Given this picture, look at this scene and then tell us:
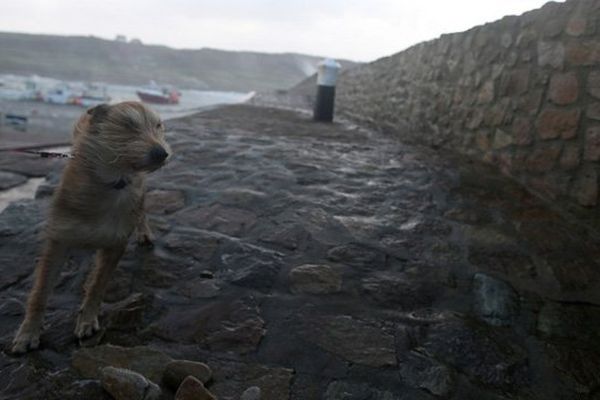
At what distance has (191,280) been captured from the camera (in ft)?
10.3

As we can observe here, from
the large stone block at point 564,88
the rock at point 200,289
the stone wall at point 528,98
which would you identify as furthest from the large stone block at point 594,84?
the rock at point 200,289

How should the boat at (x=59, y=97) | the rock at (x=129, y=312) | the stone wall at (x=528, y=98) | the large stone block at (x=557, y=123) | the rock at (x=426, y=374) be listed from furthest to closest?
the boat at (x=59, y=97), the large stone block at (x=557, y=123), the stone wall at (x=528, y=98), the rock at (x=129, y=312), the rock at (x=426, y=374)

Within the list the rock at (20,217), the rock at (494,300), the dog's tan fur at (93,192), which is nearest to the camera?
the dog's tan fur at (93,192)

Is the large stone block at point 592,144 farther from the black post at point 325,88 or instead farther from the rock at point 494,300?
the black post at point 325,88

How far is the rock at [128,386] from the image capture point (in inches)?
81.5

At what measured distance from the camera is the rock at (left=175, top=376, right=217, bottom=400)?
206 cm

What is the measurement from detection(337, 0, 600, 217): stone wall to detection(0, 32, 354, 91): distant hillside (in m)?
62.8

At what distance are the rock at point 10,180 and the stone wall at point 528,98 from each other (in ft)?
16.6

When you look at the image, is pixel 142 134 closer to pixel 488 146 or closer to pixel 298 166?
pixel 298 166

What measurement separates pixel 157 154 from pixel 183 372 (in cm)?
101

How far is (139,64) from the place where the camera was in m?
84.1

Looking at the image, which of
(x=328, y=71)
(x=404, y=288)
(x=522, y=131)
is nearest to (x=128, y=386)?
(x=404, y=288)

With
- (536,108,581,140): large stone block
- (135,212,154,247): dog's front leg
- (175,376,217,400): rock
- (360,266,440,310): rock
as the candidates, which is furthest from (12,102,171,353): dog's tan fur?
(536,108,581,140): large stone block

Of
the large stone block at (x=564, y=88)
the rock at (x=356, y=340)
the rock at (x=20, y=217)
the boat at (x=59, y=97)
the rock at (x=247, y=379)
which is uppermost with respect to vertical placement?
the large stone block at (x=564, y=88)
